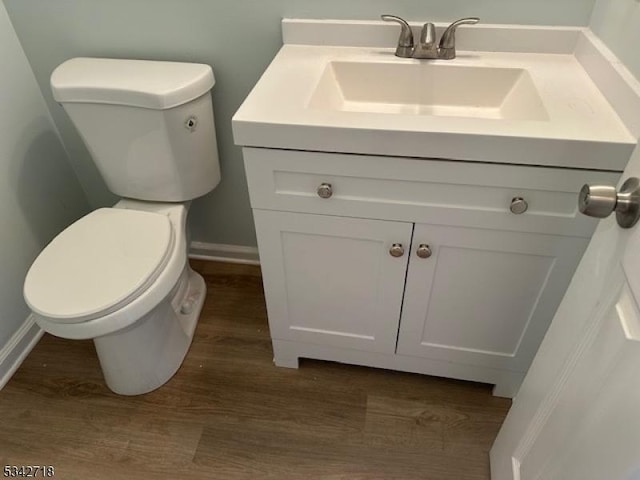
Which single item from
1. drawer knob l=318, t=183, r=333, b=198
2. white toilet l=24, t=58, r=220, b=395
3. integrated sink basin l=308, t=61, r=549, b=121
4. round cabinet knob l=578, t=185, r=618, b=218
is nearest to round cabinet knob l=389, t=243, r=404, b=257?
drawer knob l=318, t=183, r=333, b=198

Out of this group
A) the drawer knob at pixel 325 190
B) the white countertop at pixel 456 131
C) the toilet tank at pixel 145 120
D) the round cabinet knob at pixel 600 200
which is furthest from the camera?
the toilet tank at pixel 145 120

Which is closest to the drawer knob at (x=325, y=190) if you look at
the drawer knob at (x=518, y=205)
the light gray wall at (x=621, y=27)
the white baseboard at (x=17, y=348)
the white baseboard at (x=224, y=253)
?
the drawer knob at (x=518, y=205)

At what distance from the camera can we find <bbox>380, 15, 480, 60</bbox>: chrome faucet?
113 cm

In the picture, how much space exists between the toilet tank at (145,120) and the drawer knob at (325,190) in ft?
1.63

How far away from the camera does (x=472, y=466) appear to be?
124 centimetres

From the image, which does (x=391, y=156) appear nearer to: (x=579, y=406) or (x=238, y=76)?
(x=579, y=406)

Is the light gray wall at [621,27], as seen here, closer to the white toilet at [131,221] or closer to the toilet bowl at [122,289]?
the white toilet at [131,221]

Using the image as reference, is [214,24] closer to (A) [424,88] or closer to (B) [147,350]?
(A) [424,88]

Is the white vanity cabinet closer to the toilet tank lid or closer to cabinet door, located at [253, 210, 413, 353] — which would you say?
cabinet door, located at [253, 210, 413, 353]

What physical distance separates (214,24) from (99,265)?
72cm

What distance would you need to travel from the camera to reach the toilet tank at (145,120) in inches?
47.4

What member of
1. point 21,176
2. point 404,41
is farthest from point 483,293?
point 21,176

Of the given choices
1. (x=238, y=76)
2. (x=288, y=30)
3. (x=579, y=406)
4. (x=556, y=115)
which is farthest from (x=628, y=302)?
(x=238, y=76)

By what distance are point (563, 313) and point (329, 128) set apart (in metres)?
0.53
